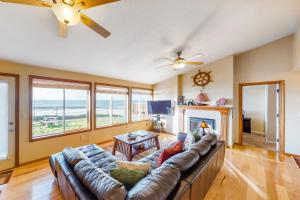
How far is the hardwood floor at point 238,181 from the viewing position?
2.15m

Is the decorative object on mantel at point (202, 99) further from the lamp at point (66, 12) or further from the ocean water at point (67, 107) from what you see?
the lamp at point (66, 12)

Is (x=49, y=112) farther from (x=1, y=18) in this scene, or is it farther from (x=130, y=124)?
(x=130, y=124)

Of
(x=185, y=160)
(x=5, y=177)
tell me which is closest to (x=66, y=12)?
(x=185, y=160)

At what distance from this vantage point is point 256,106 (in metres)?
6.16

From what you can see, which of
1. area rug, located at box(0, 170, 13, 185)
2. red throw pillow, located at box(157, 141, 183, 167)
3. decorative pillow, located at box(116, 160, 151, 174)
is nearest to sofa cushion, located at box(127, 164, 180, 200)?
decorative pillow, located at box(116, 160, 151, 174)

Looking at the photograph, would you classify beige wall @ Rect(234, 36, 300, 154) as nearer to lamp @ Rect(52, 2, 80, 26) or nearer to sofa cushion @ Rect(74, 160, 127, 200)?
sofa cushion @ Rect(74, 160, 127, 200)

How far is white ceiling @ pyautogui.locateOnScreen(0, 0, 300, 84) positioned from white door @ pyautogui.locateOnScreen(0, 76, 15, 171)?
0.59 m

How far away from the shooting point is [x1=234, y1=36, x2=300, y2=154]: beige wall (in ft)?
12.0

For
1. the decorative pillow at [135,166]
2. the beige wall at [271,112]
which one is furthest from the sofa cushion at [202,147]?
the beige wall at [271,112]

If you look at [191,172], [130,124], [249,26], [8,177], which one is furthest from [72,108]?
[249,26]

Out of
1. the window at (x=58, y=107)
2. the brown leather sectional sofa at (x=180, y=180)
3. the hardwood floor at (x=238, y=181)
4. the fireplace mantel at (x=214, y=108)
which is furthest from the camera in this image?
the fireplace mantel at (x=214, y=108)

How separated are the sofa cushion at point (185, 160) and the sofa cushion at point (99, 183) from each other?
0.66 metres

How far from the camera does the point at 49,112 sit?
3561 millimetres

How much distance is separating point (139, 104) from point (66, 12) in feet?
16.0
